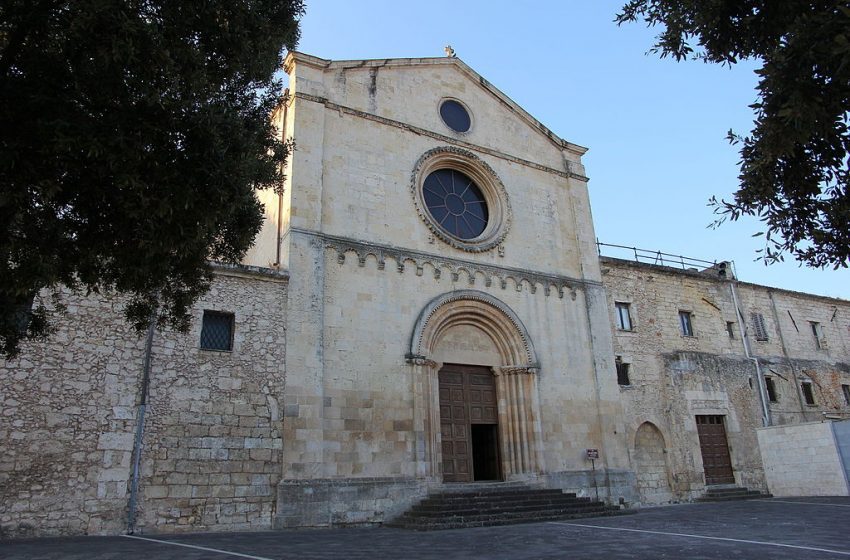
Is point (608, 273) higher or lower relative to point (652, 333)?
higher

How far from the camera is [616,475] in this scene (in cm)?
1756

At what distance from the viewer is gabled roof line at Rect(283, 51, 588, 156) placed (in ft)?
54.2

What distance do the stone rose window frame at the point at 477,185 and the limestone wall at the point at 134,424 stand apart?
18.2 ft

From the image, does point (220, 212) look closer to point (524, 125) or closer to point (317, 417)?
point (317, 417)

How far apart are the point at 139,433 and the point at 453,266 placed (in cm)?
885

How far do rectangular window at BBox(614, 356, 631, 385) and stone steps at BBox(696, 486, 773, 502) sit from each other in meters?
4.36

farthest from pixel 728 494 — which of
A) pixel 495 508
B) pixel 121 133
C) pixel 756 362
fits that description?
pixel 121 133

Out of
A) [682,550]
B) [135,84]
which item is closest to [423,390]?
[682,550]

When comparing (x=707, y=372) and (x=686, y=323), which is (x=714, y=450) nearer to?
(x=707, y=372)

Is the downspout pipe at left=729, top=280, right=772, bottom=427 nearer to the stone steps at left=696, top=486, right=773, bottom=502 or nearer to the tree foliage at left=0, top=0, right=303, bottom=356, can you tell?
the stone steps at left=696, top=486, right=773, bottom=502

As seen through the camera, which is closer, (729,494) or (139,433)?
(139,433)

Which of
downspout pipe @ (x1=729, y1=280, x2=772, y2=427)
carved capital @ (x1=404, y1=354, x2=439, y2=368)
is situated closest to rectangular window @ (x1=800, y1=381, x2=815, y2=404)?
downspout pipe @ (x1=729, y1=280, x2=772, y2=427)

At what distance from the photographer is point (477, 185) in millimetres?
19203

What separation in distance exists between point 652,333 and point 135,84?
1870cm
